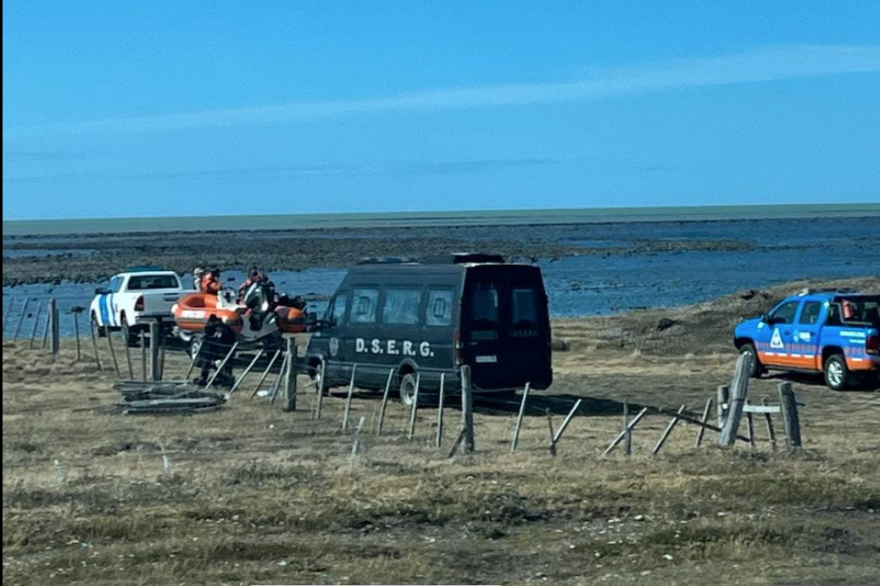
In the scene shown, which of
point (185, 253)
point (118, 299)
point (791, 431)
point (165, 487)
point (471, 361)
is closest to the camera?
point (165, 487)

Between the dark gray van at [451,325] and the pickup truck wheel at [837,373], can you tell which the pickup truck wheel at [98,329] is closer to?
the dark gray van at [451,325]

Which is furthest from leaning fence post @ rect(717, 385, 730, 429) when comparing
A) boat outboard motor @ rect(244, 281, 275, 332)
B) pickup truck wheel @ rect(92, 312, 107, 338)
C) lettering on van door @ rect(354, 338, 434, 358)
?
pickup truck wheel @ rect(92, 312, 107, 338)

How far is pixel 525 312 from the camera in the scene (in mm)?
21172

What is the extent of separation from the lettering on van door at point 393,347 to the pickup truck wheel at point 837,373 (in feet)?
23.2

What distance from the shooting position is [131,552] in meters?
9.52

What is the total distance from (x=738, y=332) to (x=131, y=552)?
18569mm

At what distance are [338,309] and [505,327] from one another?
322 centimetres

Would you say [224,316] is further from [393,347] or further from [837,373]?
[837,373]

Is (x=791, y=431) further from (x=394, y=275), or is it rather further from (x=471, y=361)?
(x=394, y=275)

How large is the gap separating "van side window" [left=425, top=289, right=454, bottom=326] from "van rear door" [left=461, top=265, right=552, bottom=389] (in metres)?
0.28

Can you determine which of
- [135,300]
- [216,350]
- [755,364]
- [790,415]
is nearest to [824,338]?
[755,364]

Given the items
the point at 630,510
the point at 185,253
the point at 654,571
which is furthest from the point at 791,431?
the point at 185,253

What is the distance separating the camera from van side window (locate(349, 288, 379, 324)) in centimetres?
2212

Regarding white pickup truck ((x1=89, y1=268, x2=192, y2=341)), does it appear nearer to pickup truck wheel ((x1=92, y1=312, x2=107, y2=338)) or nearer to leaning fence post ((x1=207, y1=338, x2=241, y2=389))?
pickup truck wheel ((x1=92, y1=312, x2=107, y2=338))
